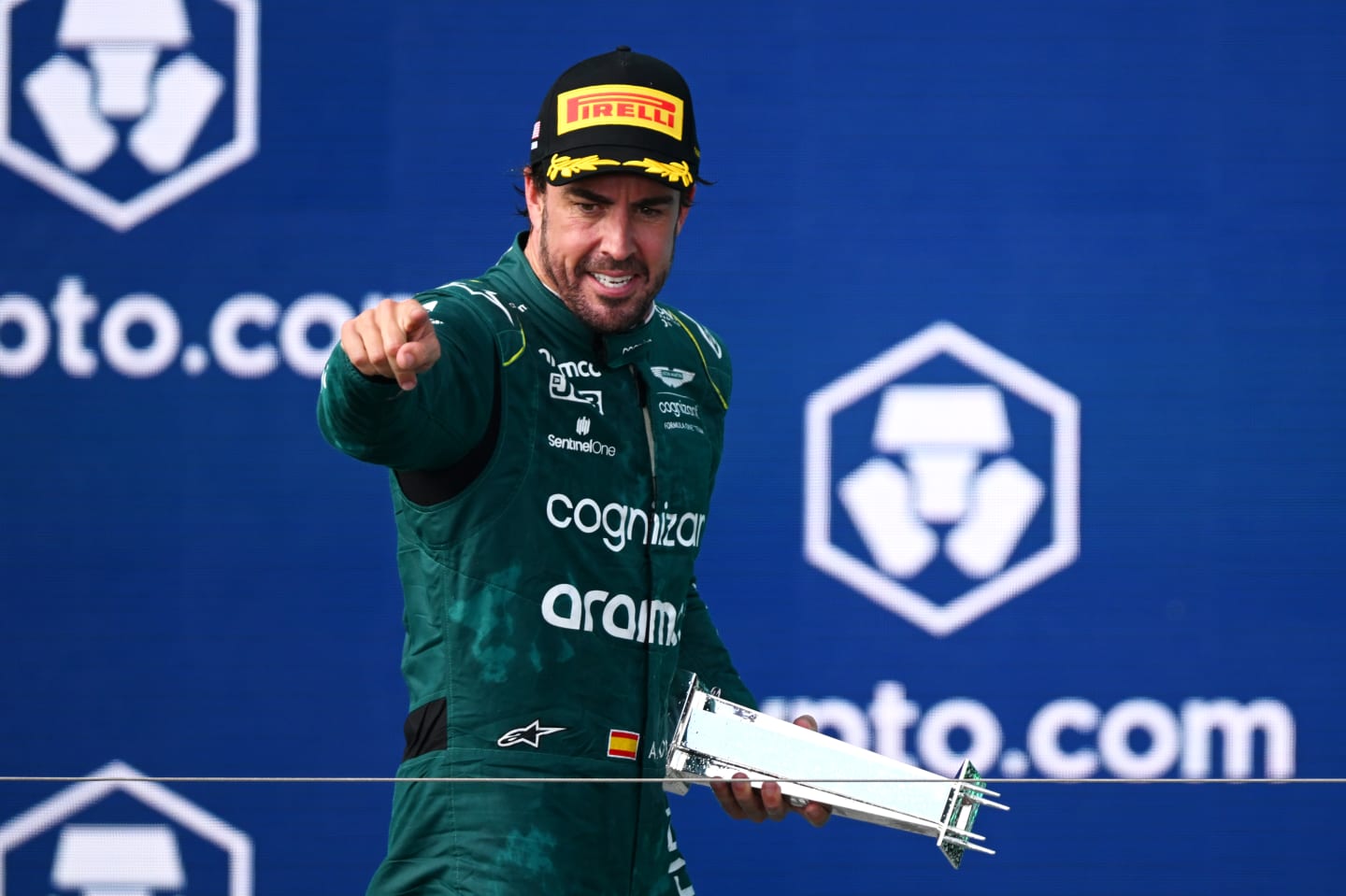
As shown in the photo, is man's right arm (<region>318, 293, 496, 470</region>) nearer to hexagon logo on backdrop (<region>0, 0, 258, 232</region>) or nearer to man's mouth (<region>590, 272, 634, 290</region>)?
man's mouth (<region>590, 272, 634, 290</region>)

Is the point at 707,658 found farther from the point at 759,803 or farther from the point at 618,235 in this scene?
the point at 618,235

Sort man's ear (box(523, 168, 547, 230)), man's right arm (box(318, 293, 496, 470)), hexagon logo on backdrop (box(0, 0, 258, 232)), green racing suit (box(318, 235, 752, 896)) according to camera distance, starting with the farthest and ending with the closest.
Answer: hexagon logo on backdrop (box(0, 0, 258, 232))
man's ear (box(523, 168, 547, 230))
green racing suit (box(318, 235, 752, 896))
man's right arm (box(318, 293, 496, 470))

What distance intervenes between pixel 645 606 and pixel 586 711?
0.34ft

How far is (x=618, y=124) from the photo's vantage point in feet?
4.21

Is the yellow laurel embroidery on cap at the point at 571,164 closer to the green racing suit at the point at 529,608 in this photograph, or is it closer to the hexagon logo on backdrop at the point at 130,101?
the green racing suit at the point at 529,608

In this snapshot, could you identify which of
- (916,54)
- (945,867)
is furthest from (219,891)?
(916,54)

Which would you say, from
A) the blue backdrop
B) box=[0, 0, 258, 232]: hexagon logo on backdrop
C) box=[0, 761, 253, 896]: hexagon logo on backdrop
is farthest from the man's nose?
box=[0, 761, 253, 896]: hexagon logo on backdrop

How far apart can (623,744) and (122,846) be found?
1.31m

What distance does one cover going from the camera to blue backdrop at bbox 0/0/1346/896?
2312 millimetres

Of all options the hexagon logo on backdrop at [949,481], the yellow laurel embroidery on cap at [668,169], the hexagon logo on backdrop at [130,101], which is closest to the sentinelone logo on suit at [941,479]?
the hexagon logo on backdrop at [949,481]

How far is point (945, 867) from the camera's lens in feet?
7.66

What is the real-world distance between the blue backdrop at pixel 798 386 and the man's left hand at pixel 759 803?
95 cm

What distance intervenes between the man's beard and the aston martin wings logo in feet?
1.05

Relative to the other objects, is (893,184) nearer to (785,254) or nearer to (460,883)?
(785,254)
